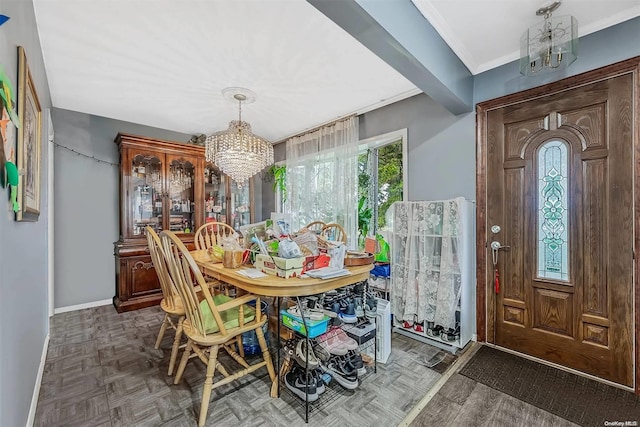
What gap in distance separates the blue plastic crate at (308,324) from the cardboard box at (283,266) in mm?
293

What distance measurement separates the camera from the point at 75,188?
3.34 metres

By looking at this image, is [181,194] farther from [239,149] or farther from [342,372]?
[342,372]

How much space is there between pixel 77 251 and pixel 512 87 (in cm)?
481

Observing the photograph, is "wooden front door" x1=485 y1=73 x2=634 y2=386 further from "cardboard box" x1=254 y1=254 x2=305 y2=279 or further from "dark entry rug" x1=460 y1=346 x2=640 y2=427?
"cardboard box" x1=254 y1=254 x2=305 y2=279

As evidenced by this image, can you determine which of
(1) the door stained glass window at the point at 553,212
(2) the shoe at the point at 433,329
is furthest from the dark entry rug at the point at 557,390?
(1) the door stained glass window at the point at 553,212

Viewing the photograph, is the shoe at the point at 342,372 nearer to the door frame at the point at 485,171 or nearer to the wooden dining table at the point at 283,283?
the wooden dining table at the point at 283,283

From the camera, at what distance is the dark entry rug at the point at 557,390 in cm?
162

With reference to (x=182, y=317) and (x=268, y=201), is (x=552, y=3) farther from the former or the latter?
(x=268, y=201)

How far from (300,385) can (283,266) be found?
758 mm

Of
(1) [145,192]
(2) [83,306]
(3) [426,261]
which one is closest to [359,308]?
(3) [426,261]

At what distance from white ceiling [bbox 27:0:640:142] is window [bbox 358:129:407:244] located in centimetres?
55

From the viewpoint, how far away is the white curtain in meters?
3.40

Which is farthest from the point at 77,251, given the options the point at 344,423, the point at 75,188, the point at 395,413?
the point at 395,413

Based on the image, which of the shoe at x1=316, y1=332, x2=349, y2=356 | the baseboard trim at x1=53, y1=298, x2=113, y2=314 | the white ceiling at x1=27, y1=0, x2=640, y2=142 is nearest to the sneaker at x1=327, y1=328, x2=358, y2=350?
the shoe at x1=316, y1=332, x2=349, y2=356
